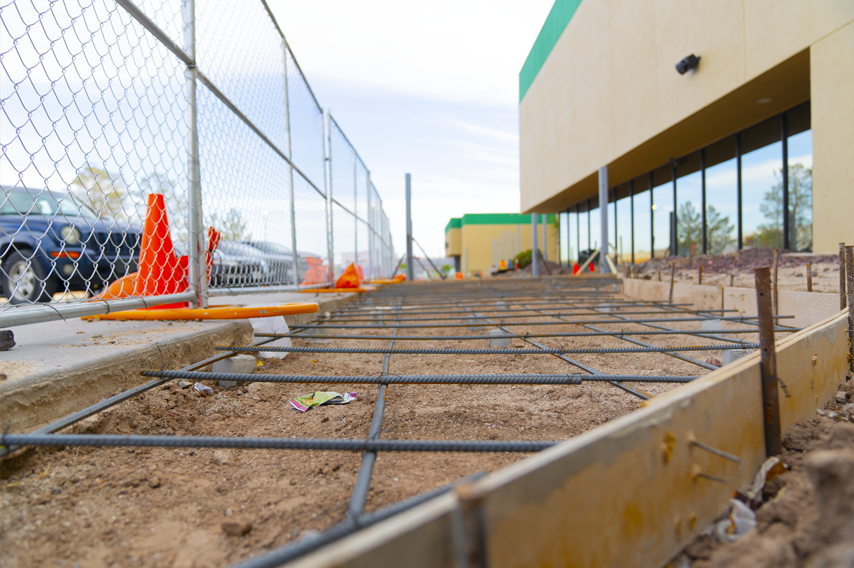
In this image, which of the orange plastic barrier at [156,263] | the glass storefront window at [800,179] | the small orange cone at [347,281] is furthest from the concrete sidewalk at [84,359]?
the glass storefront window at [800,179]

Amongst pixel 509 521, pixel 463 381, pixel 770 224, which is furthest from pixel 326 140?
pixel 770 224

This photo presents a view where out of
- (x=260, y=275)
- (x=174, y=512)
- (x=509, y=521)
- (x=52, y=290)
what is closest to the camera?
(x=509, y=521)

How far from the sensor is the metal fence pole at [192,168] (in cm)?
280

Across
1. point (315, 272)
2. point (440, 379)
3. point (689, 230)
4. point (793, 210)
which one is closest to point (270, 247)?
point (315, 272)

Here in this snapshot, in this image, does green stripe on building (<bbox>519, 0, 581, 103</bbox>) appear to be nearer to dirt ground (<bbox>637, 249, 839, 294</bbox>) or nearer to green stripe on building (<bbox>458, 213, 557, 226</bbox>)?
dirt ground (<bbox>637, 249, 839, 294</bbox>)

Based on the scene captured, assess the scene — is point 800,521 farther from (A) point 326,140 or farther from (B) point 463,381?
(A) point 326,140

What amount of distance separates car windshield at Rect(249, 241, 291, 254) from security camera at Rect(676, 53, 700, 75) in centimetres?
778

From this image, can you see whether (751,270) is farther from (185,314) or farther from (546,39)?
(546,39)

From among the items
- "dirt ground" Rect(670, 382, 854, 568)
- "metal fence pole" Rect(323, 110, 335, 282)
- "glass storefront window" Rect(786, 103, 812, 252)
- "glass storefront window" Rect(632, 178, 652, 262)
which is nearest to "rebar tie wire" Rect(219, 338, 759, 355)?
"dirt ground" Rect(670, 382, 854, 568)

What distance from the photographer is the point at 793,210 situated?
8023 mm

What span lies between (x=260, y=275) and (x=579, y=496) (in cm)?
445

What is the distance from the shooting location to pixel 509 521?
623 mm

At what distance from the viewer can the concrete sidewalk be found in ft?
4.32

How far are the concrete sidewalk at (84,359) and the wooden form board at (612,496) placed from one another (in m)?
1.18
